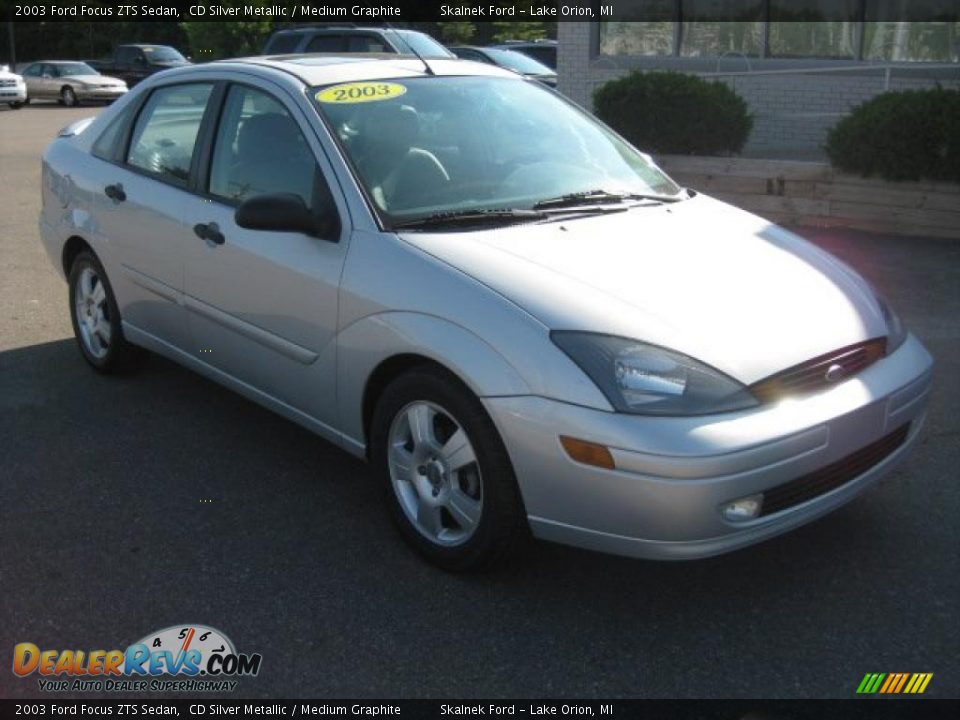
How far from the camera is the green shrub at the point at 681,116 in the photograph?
1073cm

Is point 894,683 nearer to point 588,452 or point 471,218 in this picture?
point 588,452

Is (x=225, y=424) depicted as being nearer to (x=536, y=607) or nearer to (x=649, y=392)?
(x=536, y=607)

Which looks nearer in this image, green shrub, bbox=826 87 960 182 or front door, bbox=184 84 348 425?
front door, bbox=184 84 348 425

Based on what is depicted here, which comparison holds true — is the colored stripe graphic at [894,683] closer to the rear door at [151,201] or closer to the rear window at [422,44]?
the rear door at [151,201]

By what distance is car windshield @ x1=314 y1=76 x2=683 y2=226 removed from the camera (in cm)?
414

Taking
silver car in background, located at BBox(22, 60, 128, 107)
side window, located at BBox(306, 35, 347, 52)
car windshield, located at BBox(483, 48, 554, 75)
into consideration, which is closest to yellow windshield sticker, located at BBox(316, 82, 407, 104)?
side window, located at BBox(306, 35, 347, 52)

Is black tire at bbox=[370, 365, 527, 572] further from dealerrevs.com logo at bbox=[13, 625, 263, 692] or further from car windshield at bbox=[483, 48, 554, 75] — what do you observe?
car windshield at bbox=[483, 48, 554, 75]

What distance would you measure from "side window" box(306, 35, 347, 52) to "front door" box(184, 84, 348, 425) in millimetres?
12077

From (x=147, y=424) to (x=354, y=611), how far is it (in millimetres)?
2095

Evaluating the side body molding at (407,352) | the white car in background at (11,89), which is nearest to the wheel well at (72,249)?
the side body molding at (407,352)

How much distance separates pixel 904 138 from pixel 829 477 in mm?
6476

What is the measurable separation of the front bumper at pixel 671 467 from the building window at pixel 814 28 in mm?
12371

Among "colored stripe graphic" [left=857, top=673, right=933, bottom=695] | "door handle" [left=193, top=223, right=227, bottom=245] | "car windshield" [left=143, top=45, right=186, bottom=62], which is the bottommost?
"car windshield" [left=143, top=45, right=186, bottom=62]

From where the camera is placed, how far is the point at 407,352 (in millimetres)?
3639
